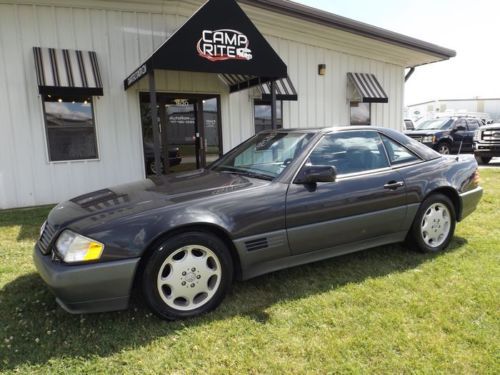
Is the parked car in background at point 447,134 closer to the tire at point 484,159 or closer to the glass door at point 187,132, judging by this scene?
the tire at point 484,159

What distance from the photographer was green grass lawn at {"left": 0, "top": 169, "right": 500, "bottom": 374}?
2.31 m

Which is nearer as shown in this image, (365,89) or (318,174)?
(318,174)

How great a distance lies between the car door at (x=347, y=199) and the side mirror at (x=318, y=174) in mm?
85

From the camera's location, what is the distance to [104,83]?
23.5 ft

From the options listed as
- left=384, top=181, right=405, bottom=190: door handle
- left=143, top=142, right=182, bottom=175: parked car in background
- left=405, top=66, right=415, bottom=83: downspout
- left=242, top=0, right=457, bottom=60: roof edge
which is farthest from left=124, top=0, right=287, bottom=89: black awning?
left=405, top=66, right=415, bottom=83: downspout

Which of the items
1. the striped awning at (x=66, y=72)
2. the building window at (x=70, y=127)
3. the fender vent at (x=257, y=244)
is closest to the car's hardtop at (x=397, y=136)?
the fender vent at (x=257, y=244)

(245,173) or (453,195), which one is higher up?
(245,173)

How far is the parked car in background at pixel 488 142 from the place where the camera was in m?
13.4

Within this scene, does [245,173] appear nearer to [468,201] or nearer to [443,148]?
[468,201]

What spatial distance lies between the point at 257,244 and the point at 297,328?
2.28ft

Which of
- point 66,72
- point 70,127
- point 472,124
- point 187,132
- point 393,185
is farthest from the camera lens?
point 472,124

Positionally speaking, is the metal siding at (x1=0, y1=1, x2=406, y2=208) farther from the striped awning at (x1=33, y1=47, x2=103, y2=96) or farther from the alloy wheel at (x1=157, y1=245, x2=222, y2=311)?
the alloy wheel at (x1=157, y1=245, x2=222, y2=311)

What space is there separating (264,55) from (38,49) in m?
3.95

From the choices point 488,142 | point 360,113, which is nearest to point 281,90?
point 360,113
